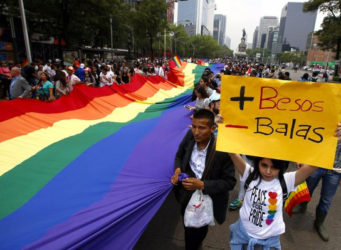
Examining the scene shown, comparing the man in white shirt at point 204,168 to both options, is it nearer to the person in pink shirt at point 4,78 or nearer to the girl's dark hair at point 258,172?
the girl's dark hair at point 258,172

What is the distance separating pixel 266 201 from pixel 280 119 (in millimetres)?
699

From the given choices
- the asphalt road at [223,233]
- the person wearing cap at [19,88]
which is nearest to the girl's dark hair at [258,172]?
the asphalt road at [223,233]

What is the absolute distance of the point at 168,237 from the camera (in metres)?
3.23

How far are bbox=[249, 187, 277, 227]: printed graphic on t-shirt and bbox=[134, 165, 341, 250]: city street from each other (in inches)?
48.9

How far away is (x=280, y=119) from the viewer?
192cm

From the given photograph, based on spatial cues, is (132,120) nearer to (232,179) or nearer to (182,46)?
(232,179)

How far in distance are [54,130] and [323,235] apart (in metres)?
4.29

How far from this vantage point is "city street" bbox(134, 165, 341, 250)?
3100 mm

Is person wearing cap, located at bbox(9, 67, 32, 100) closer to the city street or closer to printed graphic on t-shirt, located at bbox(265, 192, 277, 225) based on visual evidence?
the city street

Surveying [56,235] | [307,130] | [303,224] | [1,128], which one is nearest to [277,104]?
[307,130]

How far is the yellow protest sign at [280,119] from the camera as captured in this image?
1.80 m

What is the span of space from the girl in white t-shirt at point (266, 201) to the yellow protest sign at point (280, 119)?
182mm

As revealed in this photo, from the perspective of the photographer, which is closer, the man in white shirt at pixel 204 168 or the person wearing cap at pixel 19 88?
the man in white shirt at pixel 204 168

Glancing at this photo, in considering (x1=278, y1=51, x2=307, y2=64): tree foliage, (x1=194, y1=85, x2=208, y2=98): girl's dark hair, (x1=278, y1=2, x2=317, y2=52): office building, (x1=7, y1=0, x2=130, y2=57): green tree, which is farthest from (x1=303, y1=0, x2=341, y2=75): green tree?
(x1=278, y1=2, x2=317, y2=52): office building
